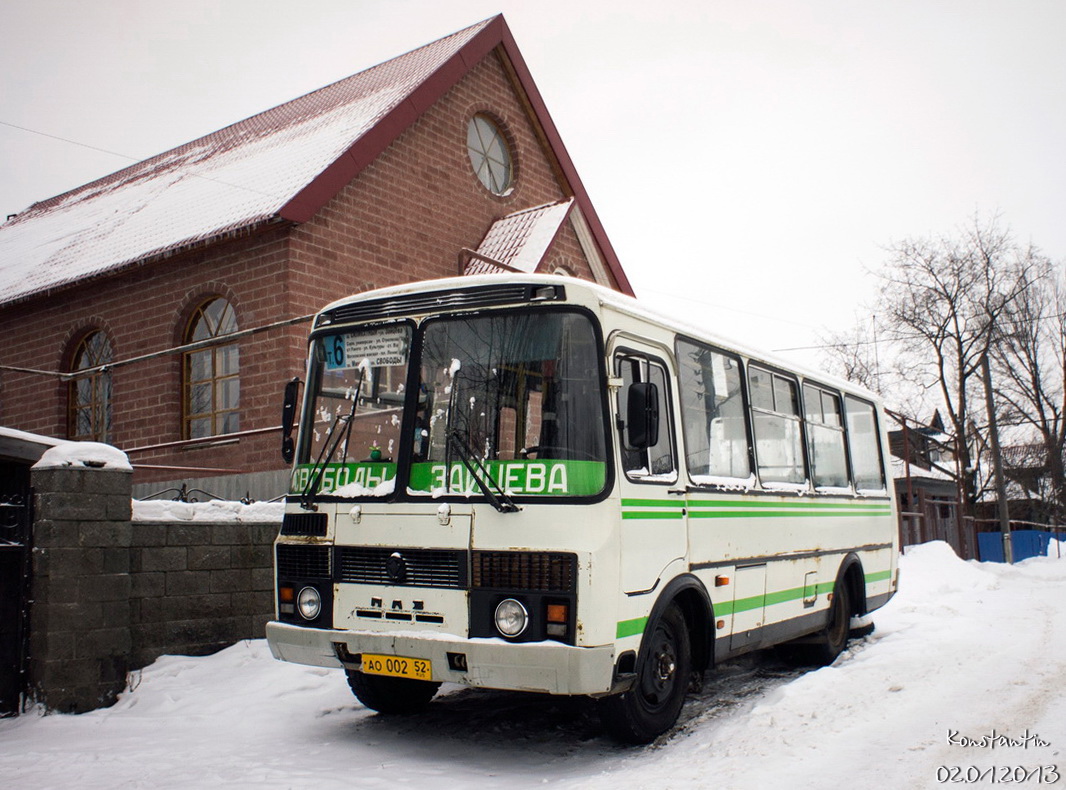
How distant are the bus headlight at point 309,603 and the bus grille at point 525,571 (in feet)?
3.89

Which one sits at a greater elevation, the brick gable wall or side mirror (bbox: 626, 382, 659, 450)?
the brick gable wall

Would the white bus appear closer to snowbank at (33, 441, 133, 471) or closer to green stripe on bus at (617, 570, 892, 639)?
green stripe on bus at (617, 570, 892, 639)

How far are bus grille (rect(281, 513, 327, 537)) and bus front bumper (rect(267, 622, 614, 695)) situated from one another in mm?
687

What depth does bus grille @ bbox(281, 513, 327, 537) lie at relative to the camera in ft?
21.5

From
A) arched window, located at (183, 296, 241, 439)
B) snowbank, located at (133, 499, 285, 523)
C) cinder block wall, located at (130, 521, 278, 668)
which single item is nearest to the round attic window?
arched window, located at (183, 296, 241, 439)

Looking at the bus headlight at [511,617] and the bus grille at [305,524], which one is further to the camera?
the bus grille at [305,524]

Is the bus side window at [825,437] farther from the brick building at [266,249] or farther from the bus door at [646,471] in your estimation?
the brick building at [266,249]

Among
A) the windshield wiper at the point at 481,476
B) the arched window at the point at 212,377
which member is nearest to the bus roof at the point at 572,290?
the windshield wiper at the point at 481,476

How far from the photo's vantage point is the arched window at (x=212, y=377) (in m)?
15.0

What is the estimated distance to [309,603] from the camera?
21.4ft

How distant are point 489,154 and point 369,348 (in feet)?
43.9

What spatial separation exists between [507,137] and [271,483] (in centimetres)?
970

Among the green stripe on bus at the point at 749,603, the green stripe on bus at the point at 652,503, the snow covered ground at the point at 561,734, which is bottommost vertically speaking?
the snow covered ground at the point at 561,734

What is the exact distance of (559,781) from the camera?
5688mm
